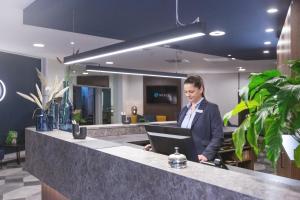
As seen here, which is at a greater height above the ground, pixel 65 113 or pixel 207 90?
pixel 207 90

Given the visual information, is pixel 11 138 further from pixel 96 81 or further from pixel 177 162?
pixel 177 162

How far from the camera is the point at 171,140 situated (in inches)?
79.9

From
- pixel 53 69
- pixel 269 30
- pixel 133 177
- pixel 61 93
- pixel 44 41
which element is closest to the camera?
pixel 133 177

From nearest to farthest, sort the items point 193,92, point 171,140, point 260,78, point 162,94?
point 260,78
point 171,140
point 193,92
point 162,94

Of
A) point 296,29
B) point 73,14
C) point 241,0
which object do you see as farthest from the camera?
point 73,14

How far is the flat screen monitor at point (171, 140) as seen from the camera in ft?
6.45

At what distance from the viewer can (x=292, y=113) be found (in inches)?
41.9

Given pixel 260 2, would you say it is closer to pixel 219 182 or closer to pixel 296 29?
pixel 296 29

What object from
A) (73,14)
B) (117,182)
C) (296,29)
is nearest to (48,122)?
(73,14)

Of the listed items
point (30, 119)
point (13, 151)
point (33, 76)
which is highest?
point (33, 76)

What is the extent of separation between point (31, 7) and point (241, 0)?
9.10 feet

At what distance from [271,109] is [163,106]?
41.7 feet

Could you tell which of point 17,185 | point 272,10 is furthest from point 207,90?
point 272,10

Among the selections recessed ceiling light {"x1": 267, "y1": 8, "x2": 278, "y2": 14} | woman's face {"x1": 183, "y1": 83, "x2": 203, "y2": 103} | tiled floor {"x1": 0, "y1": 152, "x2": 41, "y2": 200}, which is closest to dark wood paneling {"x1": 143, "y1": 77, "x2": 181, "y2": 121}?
tiled floor {"x1": 0, "y1": 152, "x2": 41, "y2": 200}
